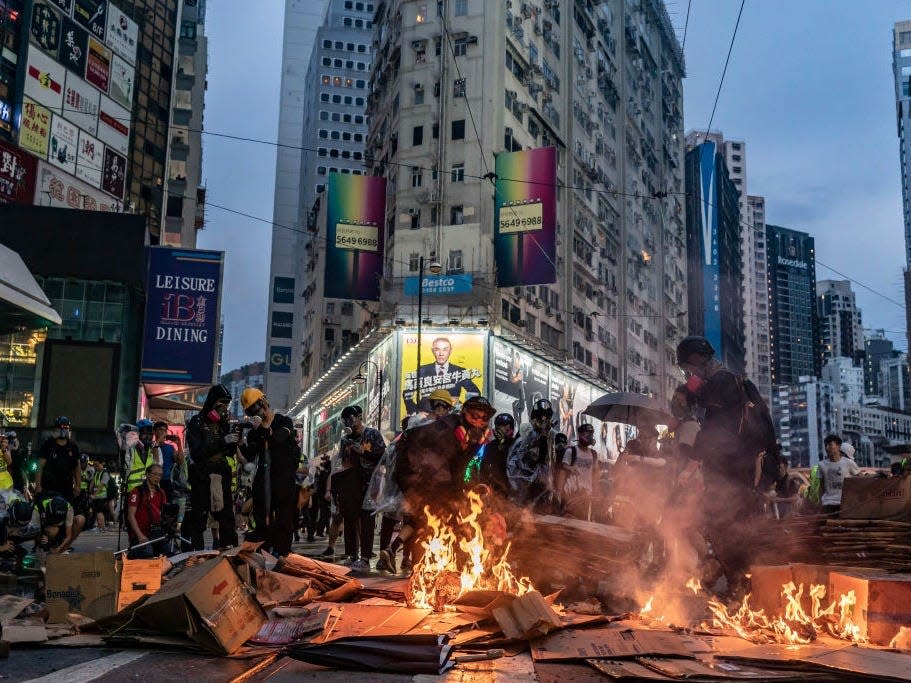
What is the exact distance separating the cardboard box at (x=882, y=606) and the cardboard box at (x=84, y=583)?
186 inches

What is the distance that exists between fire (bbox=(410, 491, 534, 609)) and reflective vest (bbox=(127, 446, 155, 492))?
3.52m

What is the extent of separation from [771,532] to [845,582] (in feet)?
4.80

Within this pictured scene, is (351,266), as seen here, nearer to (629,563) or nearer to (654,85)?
(629,563)

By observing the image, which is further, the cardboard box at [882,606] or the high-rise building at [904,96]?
the high-rise building at [904,96]

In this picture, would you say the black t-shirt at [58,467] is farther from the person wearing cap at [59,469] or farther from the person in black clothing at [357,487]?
the person in black clothing at [357,487]

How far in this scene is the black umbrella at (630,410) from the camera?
15.4 m

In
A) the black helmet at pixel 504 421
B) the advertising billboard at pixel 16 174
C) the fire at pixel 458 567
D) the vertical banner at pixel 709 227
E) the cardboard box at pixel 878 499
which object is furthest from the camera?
the vertical banner at pixel 709 227

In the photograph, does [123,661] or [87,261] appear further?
[87,261]

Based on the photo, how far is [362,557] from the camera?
35.9ft

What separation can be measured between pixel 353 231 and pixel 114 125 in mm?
16487

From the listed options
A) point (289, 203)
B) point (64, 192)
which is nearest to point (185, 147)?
point (64, 192)

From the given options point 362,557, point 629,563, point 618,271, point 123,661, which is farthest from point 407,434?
point 618,271

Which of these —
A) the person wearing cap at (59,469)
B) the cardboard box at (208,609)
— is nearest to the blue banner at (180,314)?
the person wearing cap at (59,469)

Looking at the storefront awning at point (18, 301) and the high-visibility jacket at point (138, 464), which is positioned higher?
the storefront awning at point (18, 301)
